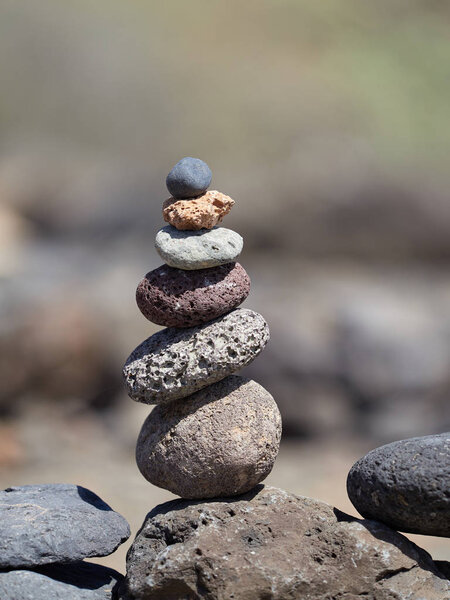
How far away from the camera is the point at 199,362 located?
4.21 meters

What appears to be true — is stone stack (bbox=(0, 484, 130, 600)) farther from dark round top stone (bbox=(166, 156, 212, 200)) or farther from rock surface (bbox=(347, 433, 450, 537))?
dark round top stone (bbox=(166, 156, 212, 200))

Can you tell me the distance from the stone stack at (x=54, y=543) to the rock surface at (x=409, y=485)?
1.46m

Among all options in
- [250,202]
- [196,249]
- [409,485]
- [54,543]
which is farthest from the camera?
[250,202]

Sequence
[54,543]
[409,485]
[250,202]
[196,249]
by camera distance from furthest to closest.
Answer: [250,202] → [196,249] → [54,543] → [409,485]

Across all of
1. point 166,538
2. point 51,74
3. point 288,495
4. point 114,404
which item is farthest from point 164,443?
point 51,74

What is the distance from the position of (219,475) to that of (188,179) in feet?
5.61

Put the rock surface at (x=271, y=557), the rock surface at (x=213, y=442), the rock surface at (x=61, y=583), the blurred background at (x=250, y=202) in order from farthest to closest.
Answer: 1. the blurred background at (x=250, y=202)
2. the rock surface at (x=213, y=442)
3. the rock surface at (x=61, y=583)
4. the rock surface at (x=271, y=557)

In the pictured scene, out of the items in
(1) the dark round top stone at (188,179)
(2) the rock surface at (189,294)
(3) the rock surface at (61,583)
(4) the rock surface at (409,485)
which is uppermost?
(1) the dark round top stone at (188,179)

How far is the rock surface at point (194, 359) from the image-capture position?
4.21 meters

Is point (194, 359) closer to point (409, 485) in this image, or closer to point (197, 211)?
point (197, 211)

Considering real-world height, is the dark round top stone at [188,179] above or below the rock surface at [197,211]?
above

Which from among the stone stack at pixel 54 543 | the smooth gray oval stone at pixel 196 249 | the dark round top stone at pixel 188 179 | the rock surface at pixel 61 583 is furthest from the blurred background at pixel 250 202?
the dark round top stone at pixel 188 179

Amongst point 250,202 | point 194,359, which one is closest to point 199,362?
point 194,359

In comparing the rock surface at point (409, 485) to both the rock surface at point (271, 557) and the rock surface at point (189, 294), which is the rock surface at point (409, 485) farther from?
the rock surface at point (189, 294)
